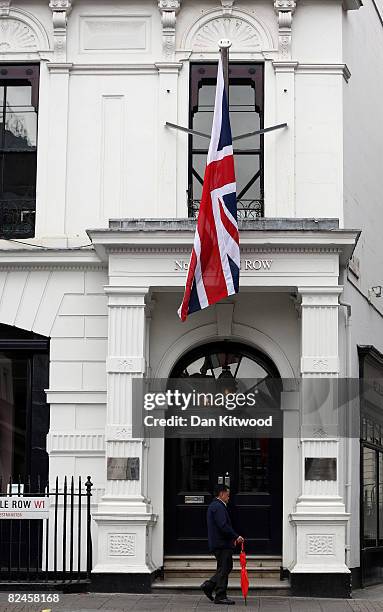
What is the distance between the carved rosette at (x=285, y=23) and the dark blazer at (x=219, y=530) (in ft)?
25.0

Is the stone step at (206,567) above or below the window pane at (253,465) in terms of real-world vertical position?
below

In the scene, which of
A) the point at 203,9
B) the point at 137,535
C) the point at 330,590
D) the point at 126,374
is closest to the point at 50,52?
the point at 203,9

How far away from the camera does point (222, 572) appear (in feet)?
51.9

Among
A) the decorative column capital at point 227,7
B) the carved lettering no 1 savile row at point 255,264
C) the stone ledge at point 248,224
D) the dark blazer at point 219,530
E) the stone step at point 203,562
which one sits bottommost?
the stone step at point 203,562

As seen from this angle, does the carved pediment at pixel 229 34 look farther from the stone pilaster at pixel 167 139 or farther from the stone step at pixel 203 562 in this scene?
the stone step at pixel 203 562

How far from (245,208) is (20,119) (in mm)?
4156

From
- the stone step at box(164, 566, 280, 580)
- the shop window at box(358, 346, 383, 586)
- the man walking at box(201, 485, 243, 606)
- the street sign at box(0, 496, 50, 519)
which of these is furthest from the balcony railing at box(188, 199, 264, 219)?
the stone step at box(164, 566, 280, 580)

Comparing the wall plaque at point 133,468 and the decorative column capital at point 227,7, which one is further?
the decorative column capital at point 227,7

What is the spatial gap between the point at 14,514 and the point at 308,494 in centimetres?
442

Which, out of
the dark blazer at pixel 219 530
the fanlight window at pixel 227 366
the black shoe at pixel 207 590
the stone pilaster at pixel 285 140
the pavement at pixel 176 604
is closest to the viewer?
the pavement at pixel 176 604

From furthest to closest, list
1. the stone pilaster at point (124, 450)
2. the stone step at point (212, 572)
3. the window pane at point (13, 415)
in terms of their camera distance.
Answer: the window pane at point (13, 415) → the stone step at point (212, 572) → the stone pilaster at point (124, 450)

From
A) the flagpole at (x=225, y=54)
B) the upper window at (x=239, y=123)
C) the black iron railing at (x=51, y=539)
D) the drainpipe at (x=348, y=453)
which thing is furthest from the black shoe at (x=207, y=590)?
the flagpole at (x=225, y=54)

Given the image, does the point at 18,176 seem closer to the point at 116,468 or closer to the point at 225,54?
the point at 225,54

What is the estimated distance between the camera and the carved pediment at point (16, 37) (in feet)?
61.2
